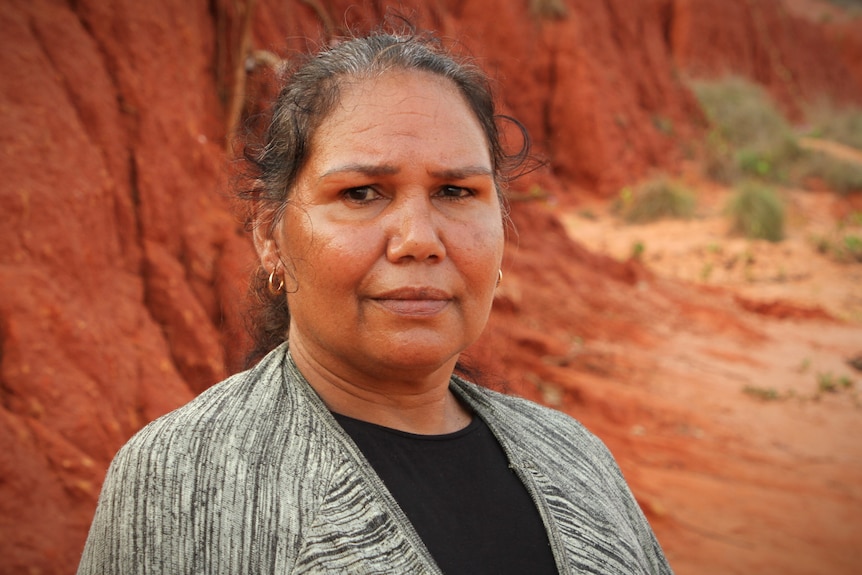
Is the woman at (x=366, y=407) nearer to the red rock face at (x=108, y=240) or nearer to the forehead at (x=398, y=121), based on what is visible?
the forehead at (x=398, y=121)

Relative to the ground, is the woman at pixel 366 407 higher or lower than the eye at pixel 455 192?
lower

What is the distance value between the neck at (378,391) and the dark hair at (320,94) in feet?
1.06

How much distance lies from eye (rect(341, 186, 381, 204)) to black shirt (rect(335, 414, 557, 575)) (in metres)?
0.43

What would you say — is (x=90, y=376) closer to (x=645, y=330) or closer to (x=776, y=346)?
(x=645, y=330)

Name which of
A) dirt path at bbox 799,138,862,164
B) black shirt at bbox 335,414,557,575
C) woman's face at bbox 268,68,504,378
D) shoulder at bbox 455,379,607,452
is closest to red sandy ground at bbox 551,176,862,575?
shoulder at bbox 455,379,607,452

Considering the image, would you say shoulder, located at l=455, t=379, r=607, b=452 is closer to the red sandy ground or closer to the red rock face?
the red rock face

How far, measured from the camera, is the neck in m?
1.44

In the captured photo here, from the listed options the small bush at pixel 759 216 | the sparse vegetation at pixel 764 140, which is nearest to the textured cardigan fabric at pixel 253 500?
the small bush at pixel 759 216

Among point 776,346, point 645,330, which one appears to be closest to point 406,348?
point 645,330

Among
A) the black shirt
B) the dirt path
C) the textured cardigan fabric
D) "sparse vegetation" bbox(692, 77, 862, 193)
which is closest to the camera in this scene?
the textured cardigan fabric

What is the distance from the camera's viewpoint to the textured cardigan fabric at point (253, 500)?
3.78 ft

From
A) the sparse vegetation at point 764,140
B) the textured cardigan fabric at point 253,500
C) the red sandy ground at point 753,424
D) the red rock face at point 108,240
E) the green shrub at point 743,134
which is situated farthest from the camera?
the green shrub at point 743,134

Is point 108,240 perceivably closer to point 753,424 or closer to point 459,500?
point 459,500

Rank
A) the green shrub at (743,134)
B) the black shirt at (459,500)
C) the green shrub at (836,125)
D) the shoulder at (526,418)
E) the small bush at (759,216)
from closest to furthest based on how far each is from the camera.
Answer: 1. the black shirt at (459,500)
2. the shoulder at (526,418)
3. the small bush at (759,216)
4. the green shrub at (743,134)
5. the green shrub at (836,125)
